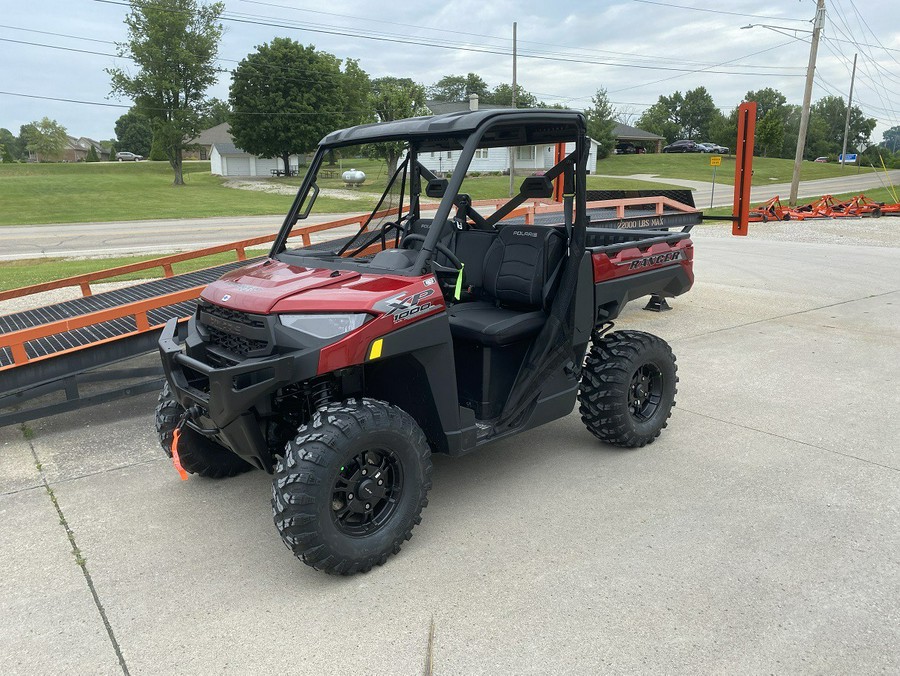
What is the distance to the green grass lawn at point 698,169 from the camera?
50375 millimetres

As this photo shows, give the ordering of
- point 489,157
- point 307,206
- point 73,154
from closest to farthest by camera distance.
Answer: point 489,157 → point 307,206 → point 73,154

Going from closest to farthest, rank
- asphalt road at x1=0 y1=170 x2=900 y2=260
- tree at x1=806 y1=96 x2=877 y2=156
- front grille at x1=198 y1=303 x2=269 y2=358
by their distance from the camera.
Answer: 1. front grille at x1=198 y1=303 x2=269 y2=358
2. asphalt road at x1=0 y1=170 x2=900 y2=260
3. tree at x1=806 y1=96 x2=877 y2=156

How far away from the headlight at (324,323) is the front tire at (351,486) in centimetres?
35

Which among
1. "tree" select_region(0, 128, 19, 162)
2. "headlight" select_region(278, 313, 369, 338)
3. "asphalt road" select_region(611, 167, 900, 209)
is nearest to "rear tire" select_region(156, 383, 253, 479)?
"headlight" select_region(278, 313, 369, 338)

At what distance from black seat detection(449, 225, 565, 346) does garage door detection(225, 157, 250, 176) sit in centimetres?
6145

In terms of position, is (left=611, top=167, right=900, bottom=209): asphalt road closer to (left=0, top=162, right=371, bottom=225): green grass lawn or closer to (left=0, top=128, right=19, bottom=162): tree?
(left=0, top=162, right=371, bottom=225): green grass lawn

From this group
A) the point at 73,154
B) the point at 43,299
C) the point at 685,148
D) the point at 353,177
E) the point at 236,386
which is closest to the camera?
the point at 236,386

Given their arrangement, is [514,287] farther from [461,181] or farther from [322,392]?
[322,392]

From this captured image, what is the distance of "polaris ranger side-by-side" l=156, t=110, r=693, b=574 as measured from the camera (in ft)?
10.2

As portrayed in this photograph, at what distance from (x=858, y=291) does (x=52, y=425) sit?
10383 mm

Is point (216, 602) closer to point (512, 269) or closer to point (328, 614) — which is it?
point (328, 614)

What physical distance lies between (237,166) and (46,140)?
195 ft

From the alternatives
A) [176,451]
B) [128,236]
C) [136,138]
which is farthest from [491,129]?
[136,138]

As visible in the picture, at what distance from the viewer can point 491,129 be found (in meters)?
3.75
